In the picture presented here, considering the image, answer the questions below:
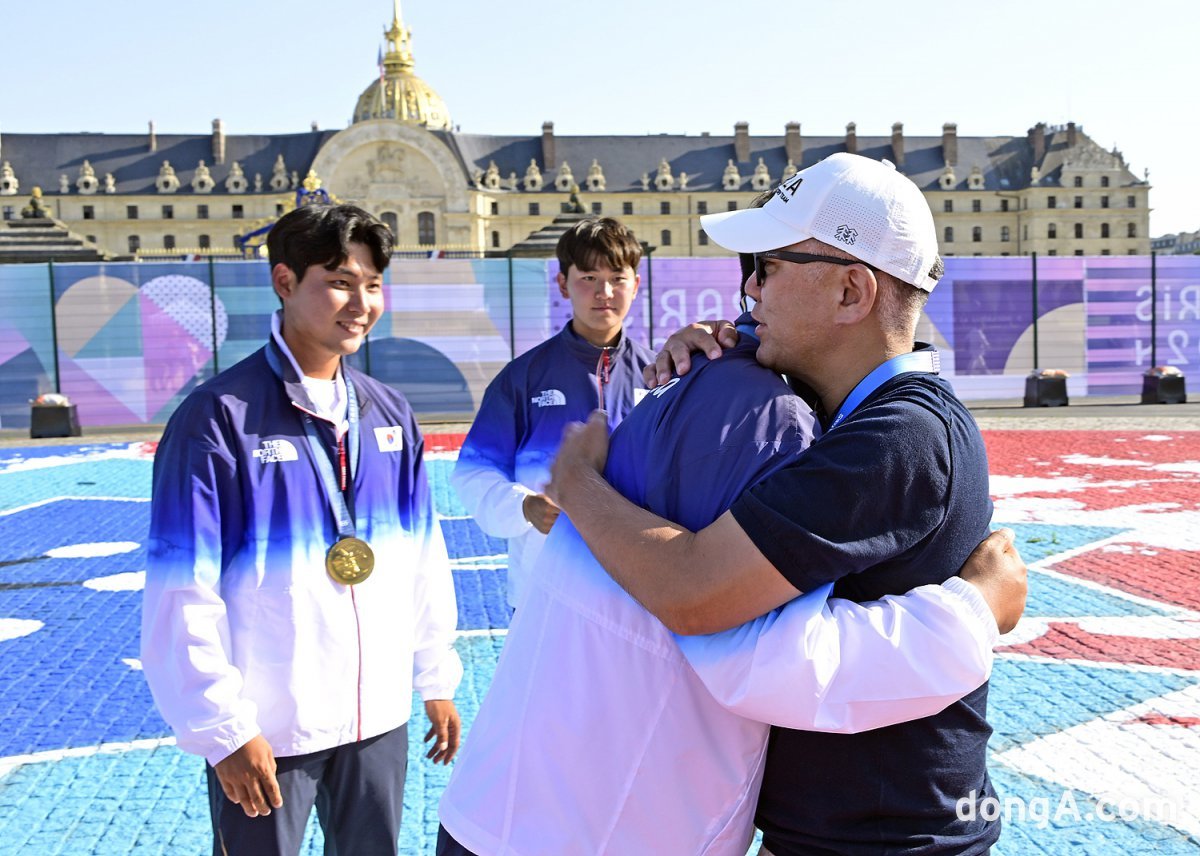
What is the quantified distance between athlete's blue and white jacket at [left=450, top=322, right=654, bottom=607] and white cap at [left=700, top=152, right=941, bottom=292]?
2.05 meters

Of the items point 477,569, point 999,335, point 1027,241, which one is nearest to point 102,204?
point 1027,241

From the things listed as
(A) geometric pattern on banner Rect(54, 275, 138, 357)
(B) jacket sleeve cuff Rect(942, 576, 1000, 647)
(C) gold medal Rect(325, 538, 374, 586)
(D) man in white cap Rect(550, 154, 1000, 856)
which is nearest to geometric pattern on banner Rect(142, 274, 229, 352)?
(A) geometric pattern on banner Rect(54, 275, 138, 357)

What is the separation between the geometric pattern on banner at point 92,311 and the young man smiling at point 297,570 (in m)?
17.1

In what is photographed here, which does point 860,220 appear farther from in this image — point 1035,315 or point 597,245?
point 1035,315

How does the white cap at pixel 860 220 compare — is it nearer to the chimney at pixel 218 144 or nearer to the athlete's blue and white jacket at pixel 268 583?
the athlete's blue and white jacket at pixel 268 583

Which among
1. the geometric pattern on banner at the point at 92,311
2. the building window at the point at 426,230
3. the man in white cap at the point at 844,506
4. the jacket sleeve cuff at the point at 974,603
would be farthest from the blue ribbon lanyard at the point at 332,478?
the building window at the point at 426,230

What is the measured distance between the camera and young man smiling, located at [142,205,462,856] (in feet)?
7.61

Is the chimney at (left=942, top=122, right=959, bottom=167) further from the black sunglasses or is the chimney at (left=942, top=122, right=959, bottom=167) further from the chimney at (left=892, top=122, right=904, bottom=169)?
the black sunglasses

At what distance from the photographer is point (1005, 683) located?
199 inches

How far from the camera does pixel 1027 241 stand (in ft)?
305

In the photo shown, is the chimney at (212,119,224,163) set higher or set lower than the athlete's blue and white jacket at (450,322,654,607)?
higher

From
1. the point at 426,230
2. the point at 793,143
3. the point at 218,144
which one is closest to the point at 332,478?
the point at 426,230

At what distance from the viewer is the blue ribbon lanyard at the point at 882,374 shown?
1.76 metres

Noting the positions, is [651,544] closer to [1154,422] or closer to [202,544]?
[202,544]
